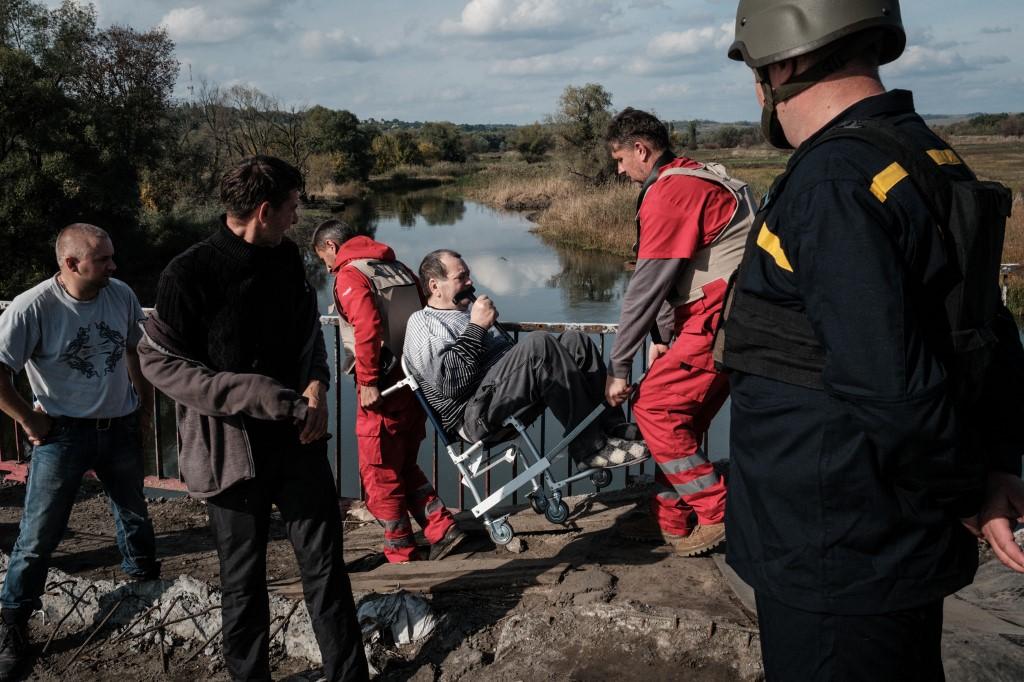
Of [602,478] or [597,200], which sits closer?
[602,478]

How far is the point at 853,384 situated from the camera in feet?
5.32

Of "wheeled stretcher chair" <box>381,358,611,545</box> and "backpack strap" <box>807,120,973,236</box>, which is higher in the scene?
"backpack strap" <box>807,120,973,236</box>

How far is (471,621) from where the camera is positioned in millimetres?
3828

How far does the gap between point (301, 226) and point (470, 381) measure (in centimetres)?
2793

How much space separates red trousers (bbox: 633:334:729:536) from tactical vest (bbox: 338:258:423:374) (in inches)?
54.8

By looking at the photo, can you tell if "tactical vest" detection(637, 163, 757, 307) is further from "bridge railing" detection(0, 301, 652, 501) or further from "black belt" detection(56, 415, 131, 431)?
"black belt" detection(56, 415, 131, 431)

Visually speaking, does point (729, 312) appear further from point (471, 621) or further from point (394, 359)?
point (394, 359)

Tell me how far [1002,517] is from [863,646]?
381mm

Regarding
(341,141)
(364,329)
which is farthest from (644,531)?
(341,141)

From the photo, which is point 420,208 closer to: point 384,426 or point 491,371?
point 384,426

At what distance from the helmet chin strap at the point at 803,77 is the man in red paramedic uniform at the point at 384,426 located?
2.94 meters

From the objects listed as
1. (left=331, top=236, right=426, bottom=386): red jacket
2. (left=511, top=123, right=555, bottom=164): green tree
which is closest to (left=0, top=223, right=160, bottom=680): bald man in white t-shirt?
(left=331, top=236, right=426, bottom=386): red jacket

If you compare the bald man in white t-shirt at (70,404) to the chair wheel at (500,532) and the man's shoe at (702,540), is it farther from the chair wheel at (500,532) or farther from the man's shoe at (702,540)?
the man's shoe at (702,540)

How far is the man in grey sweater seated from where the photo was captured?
426 cm
